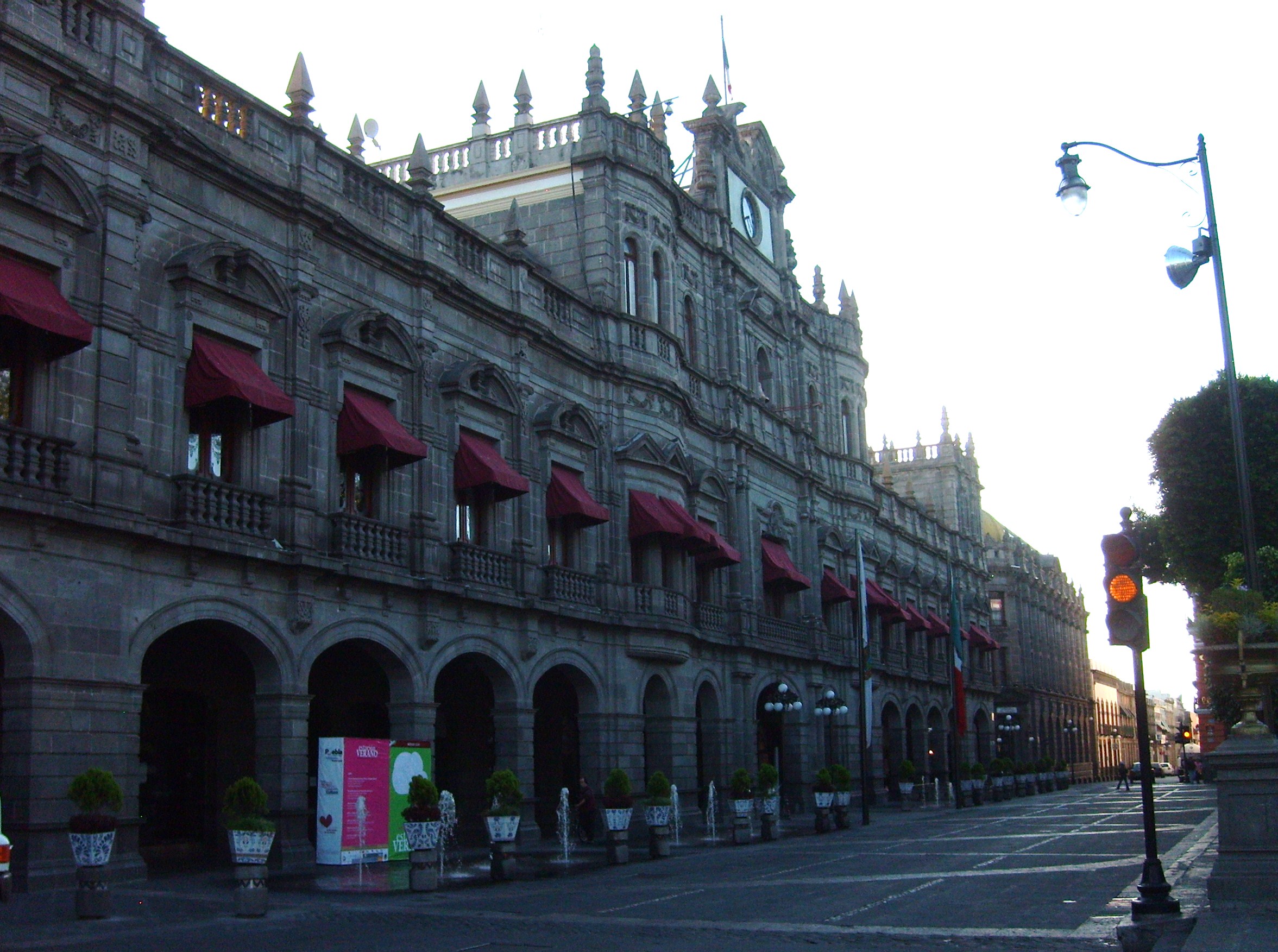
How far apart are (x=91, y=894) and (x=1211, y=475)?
116 feet

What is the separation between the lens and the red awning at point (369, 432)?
23375 mm

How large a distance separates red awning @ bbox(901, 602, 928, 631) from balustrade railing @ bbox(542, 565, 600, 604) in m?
25.8

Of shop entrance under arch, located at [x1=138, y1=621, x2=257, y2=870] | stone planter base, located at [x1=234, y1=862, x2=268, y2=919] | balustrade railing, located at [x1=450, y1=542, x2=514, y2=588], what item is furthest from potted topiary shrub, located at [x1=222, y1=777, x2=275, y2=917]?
balustrade railing, located at [x1=450, y1=542, x2=514, y2=588]

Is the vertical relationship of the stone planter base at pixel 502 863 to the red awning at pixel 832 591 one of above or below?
below

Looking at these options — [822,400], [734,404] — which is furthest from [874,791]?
[734,404]

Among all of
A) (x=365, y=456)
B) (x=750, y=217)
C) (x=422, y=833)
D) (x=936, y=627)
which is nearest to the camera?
(x=422, y=833)

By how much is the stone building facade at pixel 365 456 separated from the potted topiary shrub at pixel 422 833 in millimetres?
2692

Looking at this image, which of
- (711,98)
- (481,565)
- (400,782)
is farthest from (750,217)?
(400,782)

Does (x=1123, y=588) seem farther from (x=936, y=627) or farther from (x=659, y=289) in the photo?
(x=936, y=627)

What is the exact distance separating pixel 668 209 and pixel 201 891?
23.8 metres

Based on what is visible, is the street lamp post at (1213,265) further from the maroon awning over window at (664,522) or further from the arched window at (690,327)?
the arched window at (690,327)

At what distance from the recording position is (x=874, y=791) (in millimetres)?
51094

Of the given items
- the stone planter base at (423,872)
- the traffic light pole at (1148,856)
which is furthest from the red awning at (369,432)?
the traffic light pole at (1148,856)

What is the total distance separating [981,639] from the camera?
68500 millimetres
